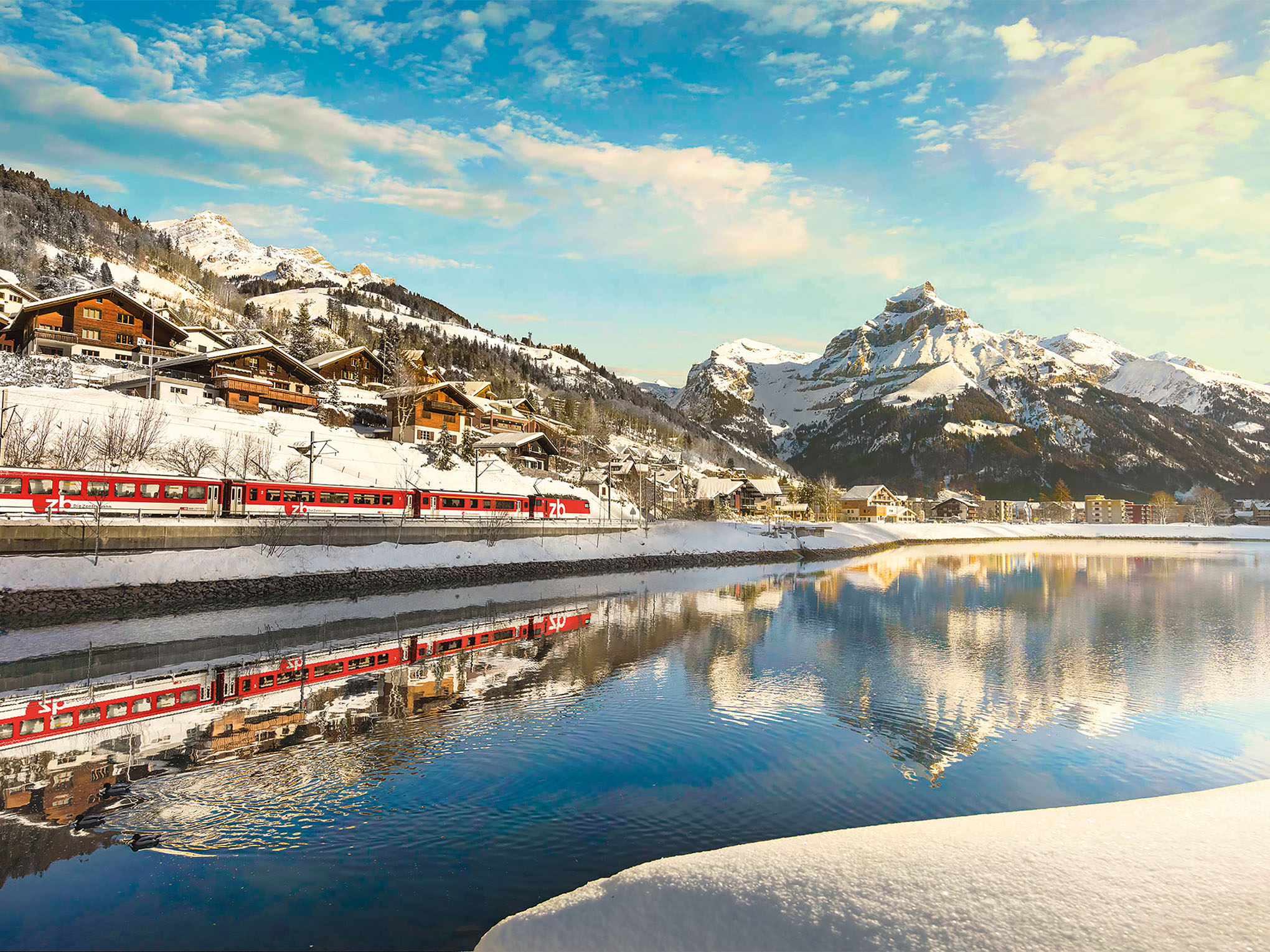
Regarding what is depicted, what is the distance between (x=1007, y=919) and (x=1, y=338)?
100540 mm

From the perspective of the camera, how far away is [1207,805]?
10.8m

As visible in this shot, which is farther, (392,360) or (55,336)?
(392,360)

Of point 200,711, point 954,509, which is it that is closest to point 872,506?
point 954,509

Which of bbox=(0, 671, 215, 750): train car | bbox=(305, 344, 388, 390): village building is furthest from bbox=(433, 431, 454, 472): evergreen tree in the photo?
bbox=(0, 671, 215, 750): train car

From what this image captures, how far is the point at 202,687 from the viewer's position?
822 inches

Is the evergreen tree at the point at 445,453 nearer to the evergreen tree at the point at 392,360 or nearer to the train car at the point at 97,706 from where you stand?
the evergreen tree at the point at 392,360

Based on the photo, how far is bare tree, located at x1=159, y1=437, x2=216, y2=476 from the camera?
50.6 metres

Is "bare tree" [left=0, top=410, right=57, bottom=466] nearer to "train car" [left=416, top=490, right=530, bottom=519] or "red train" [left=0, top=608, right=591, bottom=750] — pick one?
"train car" [left=416, top=490, right=530, bottom=519]

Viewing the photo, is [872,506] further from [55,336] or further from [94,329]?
[55,336]

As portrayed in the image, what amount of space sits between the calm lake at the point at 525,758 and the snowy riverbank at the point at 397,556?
5.15 meters

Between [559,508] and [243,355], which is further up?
[243,355]

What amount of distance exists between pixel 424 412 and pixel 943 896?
83.6 metres

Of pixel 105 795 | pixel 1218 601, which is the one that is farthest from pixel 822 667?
pixel 1218 601

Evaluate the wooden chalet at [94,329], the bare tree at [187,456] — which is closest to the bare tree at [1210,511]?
the bare tree at [187,456]
